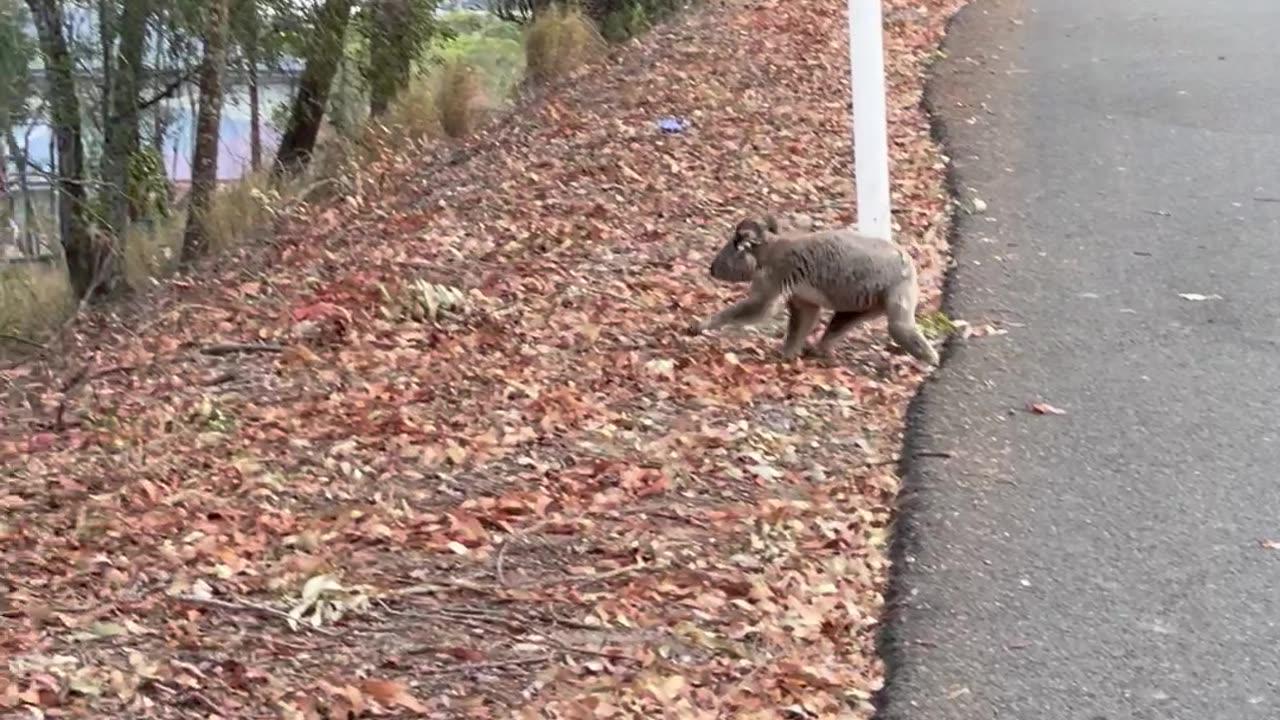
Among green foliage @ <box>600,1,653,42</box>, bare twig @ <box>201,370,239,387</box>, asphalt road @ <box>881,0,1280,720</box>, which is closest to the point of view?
asphalt road @ <box>881,0,1280,720</box>

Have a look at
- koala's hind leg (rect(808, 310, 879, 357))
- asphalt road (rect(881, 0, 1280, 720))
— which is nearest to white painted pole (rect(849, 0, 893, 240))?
asphalt road (rect(881, 0, 1280, 720))

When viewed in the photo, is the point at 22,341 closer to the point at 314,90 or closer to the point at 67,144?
the point at 67,144

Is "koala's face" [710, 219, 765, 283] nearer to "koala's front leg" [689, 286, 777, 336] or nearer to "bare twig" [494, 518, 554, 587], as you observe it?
"koala's front leg" [689, 286, 777, 336]

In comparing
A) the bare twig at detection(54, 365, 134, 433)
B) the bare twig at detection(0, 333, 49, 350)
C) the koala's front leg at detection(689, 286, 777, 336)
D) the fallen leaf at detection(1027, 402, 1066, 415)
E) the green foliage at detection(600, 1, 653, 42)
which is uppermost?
the green foliage at detection(600, 1, 653, 42)

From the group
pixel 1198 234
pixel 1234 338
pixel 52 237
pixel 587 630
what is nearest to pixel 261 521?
pixel 587 630

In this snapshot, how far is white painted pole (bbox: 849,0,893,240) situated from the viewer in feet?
23.9

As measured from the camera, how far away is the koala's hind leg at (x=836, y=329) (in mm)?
6590

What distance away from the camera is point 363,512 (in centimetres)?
520

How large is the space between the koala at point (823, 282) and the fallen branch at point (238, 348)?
6.44 feet

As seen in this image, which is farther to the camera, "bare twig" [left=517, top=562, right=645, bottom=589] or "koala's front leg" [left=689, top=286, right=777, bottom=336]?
"koala's front leg" [left=689, top=286, right=777, bottom=336]

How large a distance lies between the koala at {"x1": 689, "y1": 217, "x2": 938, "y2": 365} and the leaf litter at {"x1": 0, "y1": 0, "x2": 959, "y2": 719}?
182mm

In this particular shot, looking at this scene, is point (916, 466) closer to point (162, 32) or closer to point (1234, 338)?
point (1234, 338)

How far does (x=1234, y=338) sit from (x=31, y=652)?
4999 mm

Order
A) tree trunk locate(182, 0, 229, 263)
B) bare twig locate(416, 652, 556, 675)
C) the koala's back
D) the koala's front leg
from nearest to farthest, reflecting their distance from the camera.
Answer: bare twig locate(416, 652, 556, 675) → the koala's back → the koala's front leg → tree trunk locate(182, 0, 229, 263)
